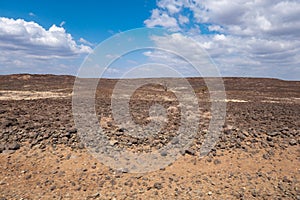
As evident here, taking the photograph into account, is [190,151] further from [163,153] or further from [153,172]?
[153,172]

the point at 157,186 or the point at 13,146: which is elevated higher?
the point at 13,146

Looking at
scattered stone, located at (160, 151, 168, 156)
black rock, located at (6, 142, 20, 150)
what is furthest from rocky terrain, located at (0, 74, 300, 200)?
scattered stone, located at (160, 151, 168, 156)

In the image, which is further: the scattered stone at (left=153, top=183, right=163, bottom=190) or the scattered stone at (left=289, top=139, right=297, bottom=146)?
the scattered stone at (left=289, top=139, right=297, bottom=146)

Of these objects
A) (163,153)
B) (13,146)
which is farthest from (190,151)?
(13,146)

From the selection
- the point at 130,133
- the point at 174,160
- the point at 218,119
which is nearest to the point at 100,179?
the point at 174,160

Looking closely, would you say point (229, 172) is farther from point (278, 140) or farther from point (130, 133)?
point (130, 133)

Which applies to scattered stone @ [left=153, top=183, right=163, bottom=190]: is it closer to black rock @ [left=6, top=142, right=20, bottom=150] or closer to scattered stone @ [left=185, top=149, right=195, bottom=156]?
scattered stone @ [left=185, top=149, right=195, bottom=156]

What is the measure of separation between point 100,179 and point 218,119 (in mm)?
5913

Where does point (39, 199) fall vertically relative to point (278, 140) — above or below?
below

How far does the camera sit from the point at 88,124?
26.1 ft

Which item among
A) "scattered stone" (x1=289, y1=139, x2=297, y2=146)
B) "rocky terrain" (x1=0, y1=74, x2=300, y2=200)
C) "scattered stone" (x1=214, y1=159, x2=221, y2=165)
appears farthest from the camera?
"scattered stone" (x1=289, y1=139, x2=297, y2=146)

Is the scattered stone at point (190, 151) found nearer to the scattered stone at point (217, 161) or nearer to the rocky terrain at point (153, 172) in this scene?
the rocky terrain at point (153, 172)

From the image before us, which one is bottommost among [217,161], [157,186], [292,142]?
[157,186]

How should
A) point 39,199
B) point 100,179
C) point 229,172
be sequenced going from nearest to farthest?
point 39,199, point 100,179, point 229,172
